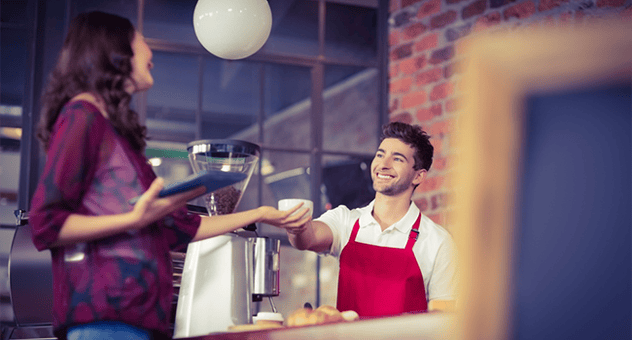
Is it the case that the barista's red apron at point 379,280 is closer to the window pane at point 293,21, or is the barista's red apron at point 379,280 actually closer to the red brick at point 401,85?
the red brick at point 401,85

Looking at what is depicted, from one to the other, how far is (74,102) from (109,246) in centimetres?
21

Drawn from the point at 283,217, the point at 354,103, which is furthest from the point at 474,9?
the point at 354,103

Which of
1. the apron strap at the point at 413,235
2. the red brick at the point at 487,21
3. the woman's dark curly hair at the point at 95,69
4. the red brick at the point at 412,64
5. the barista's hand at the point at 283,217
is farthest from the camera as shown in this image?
the red brick at the point at 412,64

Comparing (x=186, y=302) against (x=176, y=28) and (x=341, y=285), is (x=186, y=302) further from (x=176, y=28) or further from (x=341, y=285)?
(x=176, y=28)

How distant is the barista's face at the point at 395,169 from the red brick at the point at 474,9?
86 centimetres

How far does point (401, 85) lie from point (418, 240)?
1073mm

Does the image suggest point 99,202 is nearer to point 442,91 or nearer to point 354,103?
point 442,91

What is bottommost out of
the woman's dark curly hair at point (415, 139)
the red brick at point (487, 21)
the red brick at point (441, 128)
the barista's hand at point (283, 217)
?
the barista's hand at point (283, 217)

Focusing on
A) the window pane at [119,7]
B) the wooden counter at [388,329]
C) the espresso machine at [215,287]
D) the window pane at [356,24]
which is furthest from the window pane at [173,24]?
the wooden counter at [388,329]

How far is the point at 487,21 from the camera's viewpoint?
2.55m

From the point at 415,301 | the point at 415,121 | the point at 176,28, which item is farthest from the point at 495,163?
the point at 176,28

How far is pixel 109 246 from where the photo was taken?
883 mm

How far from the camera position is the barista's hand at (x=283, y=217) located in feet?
3.79

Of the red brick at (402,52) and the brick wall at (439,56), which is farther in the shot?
the red brick at (402,52)
